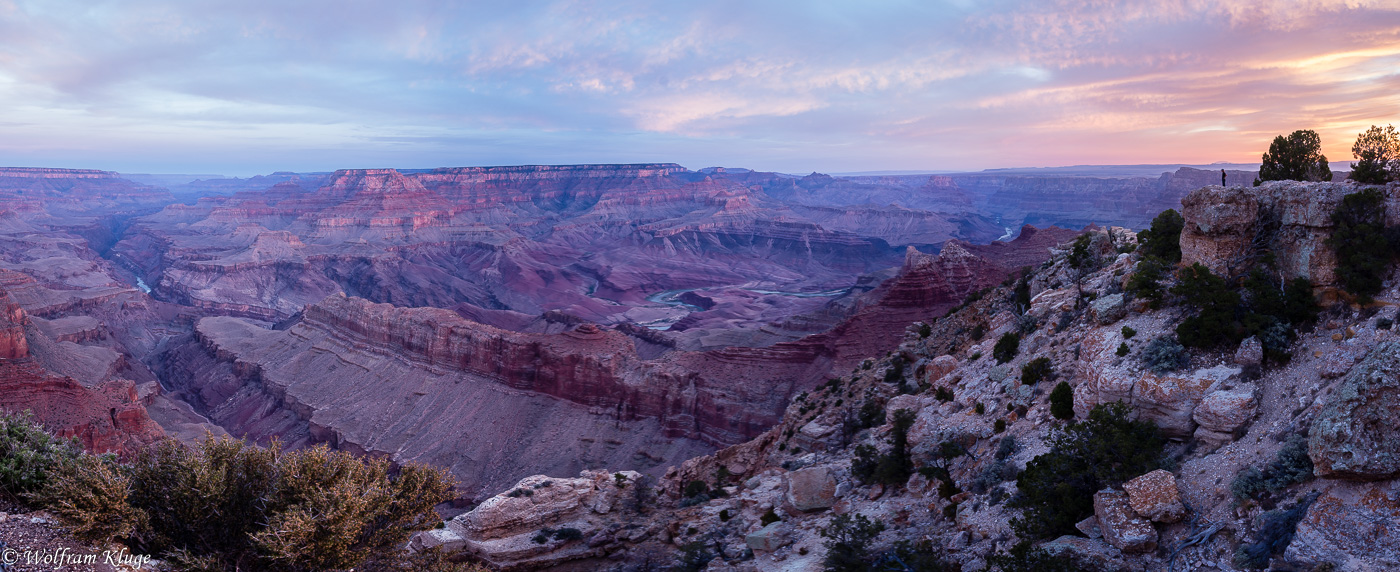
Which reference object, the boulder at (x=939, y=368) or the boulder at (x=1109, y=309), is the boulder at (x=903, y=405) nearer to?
the boulder at (x=939, y=368)

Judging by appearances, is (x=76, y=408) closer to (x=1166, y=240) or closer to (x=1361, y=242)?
(x=1166, y=240)

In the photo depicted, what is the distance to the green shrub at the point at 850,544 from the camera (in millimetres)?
15812

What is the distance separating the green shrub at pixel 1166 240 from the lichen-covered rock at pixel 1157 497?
937cm

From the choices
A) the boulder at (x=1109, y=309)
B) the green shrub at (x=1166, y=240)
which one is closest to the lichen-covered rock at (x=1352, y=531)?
the boulder at (x=1109, y=309)

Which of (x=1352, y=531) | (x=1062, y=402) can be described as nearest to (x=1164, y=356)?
(x=1062, y=402)

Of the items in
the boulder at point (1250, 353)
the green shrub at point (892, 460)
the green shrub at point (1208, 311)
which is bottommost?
the green shrub at point (892, 460)

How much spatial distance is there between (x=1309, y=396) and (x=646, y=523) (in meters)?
19.9

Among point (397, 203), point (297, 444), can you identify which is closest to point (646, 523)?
point (297, 444)

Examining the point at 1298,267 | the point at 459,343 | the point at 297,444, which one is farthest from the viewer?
the point at 459,343

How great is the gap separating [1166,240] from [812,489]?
13.4 m

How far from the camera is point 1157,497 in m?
11.5

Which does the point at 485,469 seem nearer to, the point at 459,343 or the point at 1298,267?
the point at 459,343

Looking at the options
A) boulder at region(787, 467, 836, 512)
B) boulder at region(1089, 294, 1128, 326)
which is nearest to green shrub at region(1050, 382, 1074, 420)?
boulder at region(1089, 294, 1128, 326)

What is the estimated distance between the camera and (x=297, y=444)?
2212 inches
